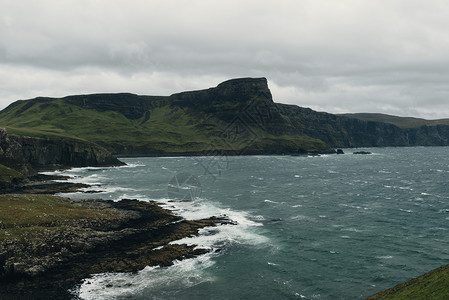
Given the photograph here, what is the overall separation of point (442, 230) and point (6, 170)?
412 ft

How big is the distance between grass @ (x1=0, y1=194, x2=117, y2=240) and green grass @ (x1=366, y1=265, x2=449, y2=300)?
49282 millimetres

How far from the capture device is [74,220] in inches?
2375

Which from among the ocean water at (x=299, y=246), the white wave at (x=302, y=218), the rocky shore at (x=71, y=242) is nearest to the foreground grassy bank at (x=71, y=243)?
the rocky shore at (x=71, y=242)

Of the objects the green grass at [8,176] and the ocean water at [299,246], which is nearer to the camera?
the ocean water at [299,246]

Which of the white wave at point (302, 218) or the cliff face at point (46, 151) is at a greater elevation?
the cliff face at point (46, 151)

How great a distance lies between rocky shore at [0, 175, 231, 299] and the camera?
41.3 metres

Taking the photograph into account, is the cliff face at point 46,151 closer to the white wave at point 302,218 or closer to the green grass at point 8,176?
the green grass at point 8,176

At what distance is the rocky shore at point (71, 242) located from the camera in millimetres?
41281

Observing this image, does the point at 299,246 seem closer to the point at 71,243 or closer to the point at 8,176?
the point at 71,243

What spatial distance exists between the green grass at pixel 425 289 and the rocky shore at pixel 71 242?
28.6m

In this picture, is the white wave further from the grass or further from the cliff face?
the cliff face

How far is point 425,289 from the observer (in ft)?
92.2

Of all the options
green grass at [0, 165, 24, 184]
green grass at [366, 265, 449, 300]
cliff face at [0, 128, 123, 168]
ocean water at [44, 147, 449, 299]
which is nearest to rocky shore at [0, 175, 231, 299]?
ocean water at [44, 147, 449, 299]

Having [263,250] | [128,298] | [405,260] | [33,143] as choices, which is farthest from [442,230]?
[33,143]
